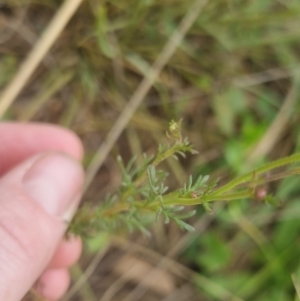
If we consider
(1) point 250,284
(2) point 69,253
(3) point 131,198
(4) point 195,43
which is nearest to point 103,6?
(4) point 195,43

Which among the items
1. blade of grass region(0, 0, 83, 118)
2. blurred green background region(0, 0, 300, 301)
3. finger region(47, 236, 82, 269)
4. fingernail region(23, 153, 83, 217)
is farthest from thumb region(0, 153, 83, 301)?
blurred green background region(0, 0, 300, 301)

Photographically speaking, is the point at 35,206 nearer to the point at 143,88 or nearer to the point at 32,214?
the point at 32,214

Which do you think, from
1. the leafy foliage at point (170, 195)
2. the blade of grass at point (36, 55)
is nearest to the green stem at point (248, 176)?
the leafy foliage at point (170, 195)

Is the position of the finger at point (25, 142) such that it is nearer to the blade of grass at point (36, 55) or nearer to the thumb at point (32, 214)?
the blade of grass at point (36, 55)

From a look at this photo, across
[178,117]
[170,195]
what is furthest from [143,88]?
[170,195]

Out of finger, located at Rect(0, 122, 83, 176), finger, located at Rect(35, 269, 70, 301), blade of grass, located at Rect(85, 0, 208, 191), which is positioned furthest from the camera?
blade of grass, located at Rect(85, 0, 208, 191)

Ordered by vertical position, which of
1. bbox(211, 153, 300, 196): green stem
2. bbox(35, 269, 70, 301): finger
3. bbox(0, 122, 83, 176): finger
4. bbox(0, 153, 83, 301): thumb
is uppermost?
bbox(211, 153, 300, 196): green stem

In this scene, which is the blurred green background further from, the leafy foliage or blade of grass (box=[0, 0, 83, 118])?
the leafy foliage

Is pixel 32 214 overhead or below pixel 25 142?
overhead
